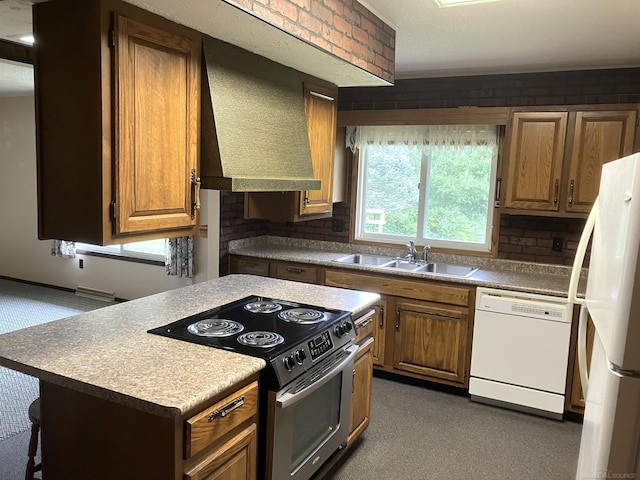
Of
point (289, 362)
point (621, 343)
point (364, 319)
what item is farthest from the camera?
point (364, 319)

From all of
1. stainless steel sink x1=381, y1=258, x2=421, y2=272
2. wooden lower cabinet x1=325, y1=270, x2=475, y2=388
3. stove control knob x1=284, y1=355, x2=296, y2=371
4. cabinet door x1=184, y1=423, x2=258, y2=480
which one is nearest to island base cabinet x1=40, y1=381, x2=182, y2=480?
cabinet door x1=184, y1=423, x2=258, y2=480

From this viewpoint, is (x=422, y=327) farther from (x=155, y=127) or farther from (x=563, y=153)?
(x=155, y=127)

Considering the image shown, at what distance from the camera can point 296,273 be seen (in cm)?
407

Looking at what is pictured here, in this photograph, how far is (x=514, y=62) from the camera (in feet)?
11.5

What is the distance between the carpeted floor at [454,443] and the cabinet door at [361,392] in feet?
0.48

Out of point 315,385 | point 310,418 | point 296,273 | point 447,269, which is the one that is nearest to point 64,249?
point 296,273

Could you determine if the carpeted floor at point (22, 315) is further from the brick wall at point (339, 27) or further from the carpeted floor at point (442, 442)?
the brick wall at point (339, 27)

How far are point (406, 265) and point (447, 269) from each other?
0.34m

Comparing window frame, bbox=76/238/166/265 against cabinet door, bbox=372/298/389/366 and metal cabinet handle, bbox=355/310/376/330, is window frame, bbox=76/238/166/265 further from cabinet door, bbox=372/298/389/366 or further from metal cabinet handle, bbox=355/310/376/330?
metal cabinet handle, bbox=355/310/376/330

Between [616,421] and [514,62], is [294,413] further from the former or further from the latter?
[514,62]

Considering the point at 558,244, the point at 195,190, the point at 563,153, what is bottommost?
the point at 558,244

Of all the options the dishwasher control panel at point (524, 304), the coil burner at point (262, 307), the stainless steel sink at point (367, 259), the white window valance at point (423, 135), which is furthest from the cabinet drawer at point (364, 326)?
the white window valance at point (423, 135)

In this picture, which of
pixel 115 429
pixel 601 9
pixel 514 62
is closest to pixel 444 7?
pixel 601 9

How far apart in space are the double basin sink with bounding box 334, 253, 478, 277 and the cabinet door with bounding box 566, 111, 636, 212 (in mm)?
937
